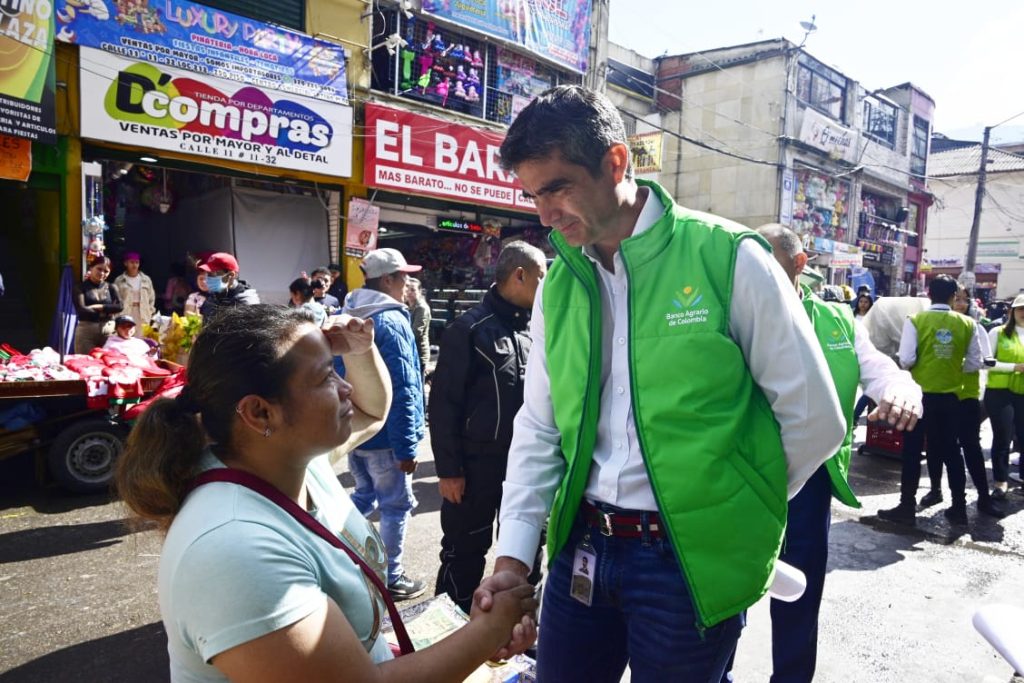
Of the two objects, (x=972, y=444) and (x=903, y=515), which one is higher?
(x=972, y=444)

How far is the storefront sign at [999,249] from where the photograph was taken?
36.2 meters

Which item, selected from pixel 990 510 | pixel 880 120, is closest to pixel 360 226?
pixel 990 510

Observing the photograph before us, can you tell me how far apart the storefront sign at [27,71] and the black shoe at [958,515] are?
1065cm

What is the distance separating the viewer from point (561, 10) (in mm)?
14109

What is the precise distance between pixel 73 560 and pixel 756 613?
13.7ft

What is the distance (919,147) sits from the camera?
2977cm

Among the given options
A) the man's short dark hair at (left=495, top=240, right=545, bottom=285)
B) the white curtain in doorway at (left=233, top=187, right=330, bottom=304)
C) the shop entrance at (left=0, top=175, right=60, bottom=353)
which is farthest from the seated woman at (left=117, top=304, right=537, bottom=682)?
the white curtain in doorway at (left=233, top=187, right=330, bottom=304)

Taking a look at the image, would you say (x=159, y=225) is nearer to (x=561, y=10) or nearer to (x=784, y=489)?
(x=561, y=10)

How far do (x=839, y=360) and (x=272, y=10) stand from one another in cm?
1082

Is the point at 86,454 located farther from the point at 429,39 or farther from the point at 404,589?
the point at 429,39

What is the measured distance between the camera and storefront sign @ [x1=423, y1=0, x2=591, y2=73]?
12539 mm

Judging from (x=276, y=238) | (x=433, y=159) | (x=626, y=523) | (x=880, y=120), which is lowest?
(x=626, y=523)

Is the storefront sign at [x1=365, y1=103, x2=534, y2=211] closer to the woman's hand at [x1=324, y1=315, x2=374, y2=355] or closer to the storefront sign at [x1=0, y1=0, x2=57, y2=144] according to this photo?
the storefront sign at [x1=0, y1=0, x2=57, y2=144]

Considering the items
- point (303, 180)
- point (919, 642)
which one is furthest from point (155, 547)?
point (303, 180)
